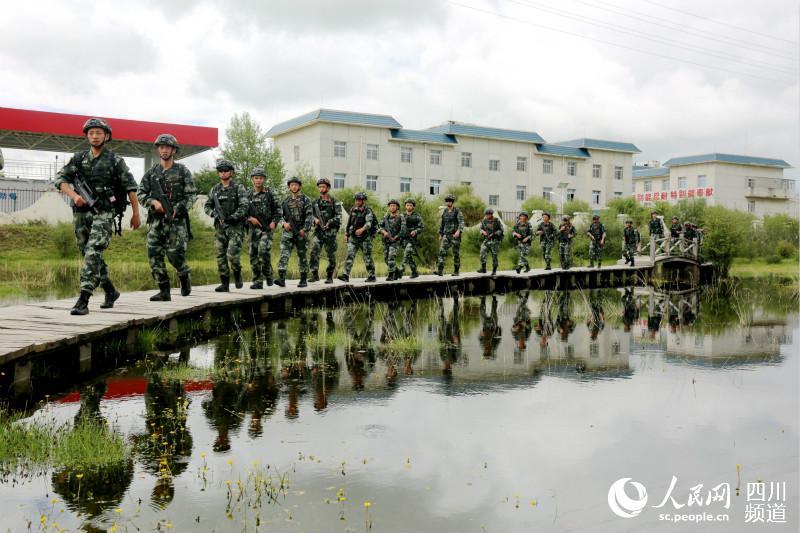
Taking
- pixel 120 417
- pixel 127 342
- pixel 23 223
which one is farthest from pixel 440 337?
pixel 23 223

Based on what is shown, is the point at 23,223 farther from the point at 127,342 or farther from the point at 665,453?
the point at 665,453

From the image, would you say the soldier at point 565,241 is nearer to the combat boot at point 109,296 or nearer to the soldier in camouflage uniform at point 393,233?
the soldier in camouflage uniform at point 393,233

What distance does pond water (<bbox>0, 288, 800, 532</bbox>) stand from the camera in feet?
14.0

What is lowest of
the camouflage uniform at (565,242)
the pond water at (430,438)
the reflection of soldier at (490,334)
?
the pond water at (430,438)

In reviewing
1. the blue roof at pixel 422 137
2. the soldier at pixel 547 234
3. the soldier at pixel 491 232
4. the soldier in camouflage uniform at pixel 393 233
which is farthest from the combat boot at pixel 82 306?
the blue roof at pixel 422 137

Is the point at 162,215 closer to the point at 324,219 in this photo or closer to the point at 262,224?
the point at 262,224

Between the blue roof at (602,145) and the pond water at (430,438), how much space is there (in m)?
56.4

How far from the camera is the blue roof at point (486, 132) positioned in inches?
2290

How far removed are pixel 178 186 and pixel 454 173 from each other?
4702cm

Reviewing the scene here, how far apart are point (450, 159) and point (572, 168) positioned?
1228 centimetres

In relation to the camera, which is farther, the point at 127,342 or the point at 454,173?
the point at 454,173

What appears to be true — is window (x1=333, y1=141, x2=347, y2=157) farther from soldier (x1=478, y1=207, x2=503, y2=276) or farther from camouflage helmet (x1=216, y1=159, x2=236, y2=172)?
camouflage helmet (x1=216, y1=159, x2=236, y2=172)

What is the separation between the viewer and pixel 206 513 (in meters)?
4.13

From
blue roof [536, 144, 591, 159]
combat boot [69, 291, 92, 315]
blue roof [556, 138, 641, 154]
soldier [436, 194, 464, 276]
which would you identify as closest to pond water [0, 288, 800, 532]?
combat boot [69, 291, 92, 315]
